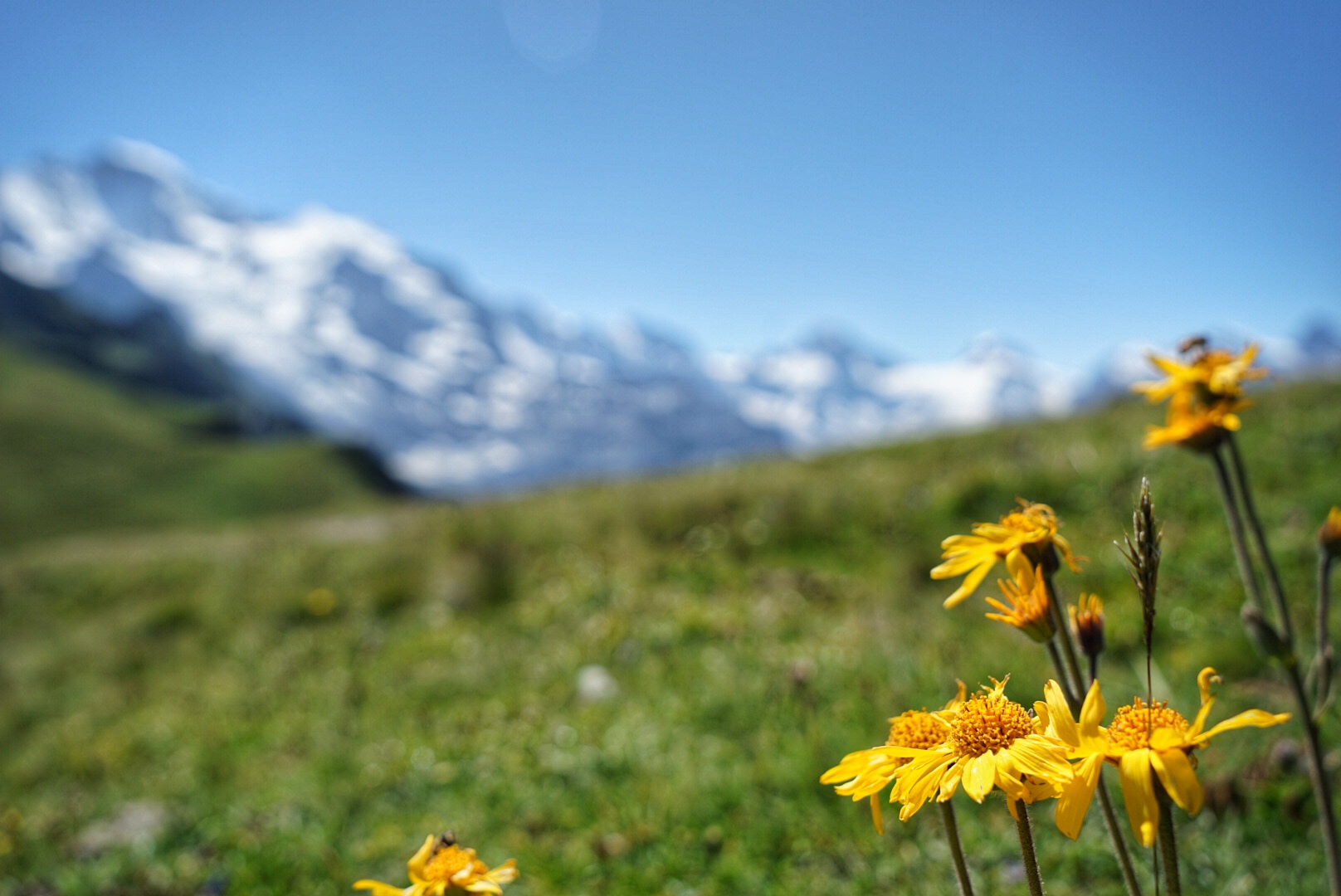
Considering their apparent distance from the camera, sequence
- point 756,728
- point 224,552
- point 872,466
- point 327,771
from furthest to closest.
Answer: point 224,552 → point 872,466 → point 327,771 → point 756,728

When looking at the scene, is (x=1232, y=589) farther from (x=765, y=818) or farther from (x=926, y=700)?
(x=765, y=818)

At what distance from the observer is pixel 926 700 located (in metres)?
4.26

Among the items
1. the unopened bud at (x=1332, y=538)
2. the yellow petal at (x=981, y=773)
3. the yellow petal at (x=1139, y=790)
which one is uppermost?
the unopened bud at (x=1332, y=538)

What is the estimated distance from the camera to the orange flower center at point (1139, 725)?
52.0 inches

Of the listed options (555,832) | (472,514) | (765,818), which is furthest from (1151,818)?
(472,514)

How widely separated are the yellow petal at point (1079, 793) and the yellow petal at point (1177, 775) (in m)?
0.09

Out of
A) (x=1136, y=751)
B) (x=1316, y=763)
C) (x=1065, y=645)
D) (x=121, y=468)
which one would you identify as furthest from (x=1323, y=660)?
(x=121, y=468)

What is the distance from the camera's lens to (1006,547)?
1803 mm

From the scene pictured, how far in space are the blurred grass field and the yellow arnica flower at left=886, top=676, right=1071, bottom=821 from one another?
1902mm

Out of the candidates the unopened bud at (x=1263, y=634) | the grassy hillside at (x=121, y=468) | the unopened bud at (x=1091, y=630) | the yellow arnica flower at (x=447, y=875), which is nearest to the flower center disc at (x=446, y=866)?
the yellow arnica flower at (x=447, y=875)

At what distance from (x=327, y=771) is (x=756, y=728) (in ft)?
10.3

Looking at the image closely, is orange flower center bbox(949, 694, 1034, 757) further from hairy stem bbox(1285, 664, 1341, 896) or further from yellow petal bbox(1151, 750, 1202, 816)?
hairy stem bbox(1285, 664, 1341, 896)

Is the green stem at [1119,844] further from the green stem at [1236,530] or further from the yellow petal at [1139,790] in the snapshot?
the green stem at [1236,530]

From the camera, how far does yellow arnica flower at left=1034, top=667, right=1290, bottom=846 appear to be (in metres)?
1.21
